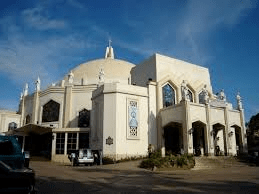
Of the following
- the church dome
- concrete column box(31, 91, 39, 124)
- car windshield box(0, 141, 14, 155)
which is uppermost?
the church dome

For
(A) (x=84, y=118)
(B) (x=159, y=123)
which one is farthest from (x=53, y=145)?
(B) (x=159, y=123)

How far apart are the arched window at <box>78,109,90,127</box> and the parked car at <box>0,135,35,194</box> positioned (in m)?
26.3

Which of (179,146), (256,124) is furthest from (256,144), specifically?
(179,146)

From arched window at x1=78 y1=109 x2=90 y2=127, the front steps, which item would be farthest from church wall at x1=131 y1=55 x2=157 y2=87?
the front steps

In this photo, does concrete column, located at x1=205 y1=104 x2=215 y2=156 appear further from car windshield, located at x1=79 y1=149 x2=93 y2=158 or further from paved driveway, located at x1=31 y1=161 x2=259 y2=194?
paved driveway, located at x1=31 y1=161 x2=259 y2=194

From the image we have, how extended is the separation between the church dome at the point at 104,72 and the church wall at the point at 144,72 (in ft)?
14.6

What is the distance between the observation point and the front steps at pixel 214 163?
63.9ft

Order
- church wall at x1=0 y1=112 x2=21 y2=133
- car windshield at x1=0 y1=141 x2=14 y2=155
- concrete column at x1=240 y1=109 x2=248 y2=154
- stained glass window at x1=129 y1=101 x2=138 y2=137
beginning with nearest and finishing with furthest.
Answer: car windshield at x1=0 y1=141 x2=14 y2=155 < stained glass window at x1=129 y1=101 x2=138 y2=137 < concrete column at x1=240 y1=109 x2=248 y2=154 < church wall at x1=0 y1=112 x2=21 y2=133

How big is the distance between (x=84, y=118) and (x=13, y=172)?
27355mm

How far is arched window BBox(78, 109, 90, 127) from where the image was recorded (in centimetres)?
3041

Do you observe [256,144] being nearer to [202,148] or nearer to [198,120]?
[202,148]

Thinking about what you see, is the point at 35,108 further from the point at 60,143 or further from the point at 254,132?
the point at 254,132

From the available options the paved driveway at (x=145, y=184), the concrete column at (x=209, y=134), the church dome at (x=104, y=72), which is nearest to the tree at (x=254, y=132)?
the concrete column at (x=209, y=134)

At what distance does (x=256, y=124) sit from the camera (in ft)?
126
